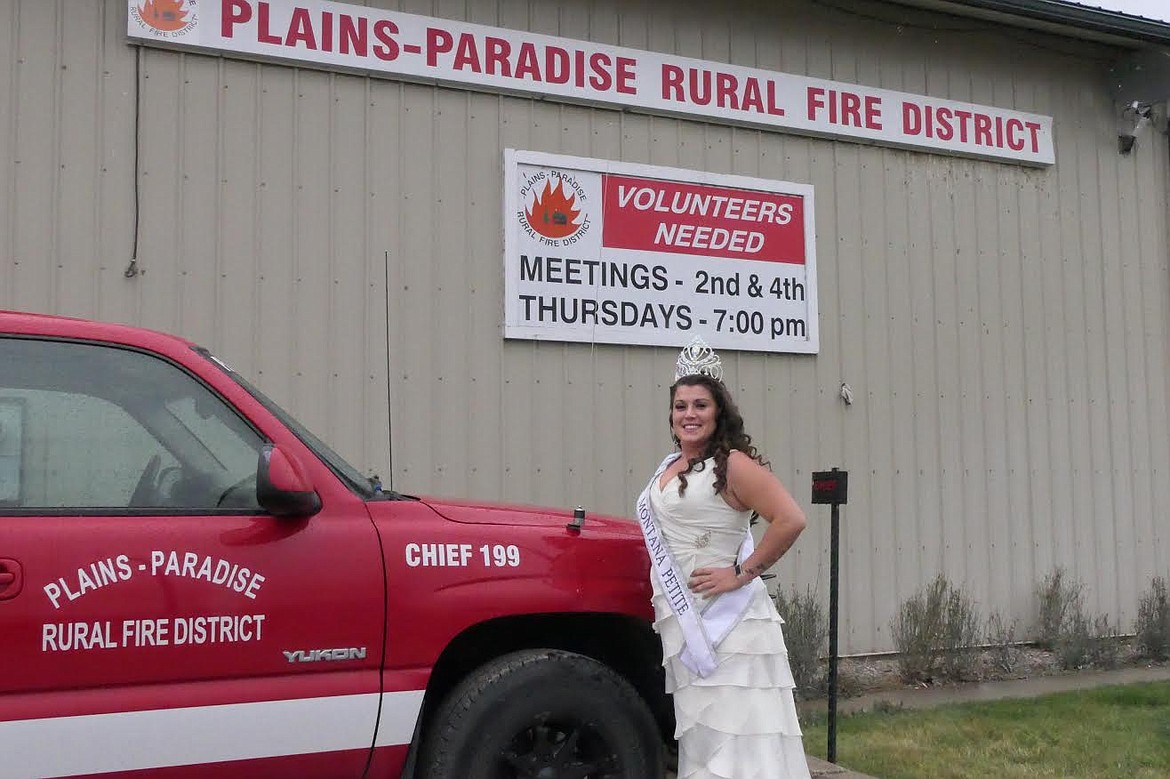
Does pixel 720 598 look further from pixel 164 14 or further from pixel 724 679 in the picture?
pixel 164 14

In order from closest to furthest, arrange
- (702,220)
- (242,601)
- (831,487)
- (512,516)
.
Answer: (242,601)
(512,516)
(831,487)
(702,220)

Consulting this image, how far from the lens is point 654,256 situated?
8.31 metres

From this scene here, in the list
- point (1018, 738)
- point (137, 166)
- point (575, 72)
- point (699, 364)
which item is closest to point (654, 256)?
point (575, 72)

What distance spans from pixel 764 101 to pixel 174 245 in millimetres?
4394

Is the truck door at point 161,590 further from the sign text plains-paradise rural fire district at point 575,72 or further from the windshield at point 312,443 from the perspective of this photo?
the sign text plains-paradise rural fire district at point 575,72

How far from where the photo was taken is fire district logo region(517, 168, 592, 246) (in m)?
7.99

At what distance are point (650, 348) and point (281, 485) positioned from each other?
4949mm

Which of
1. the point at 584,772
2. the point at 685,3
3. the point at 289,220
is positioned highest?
the point at 685,3

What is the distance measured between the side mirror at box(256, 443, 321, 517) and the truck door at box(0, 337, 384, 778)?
107 millimetres

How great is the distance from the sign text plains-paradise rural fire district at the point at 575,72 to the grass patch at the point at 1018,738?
14.2 feet

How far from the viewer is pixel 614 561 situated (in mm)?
4371

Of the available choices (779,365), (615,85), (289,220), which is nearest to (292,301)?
(289,220)

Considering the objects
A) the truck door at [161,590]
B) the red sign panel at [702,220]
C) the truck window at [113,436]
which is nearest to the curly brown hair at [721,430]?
the truck door at [161,590]

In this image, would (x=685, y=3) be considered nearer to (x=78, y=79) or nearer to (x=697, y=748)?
(x=78, y=79)
